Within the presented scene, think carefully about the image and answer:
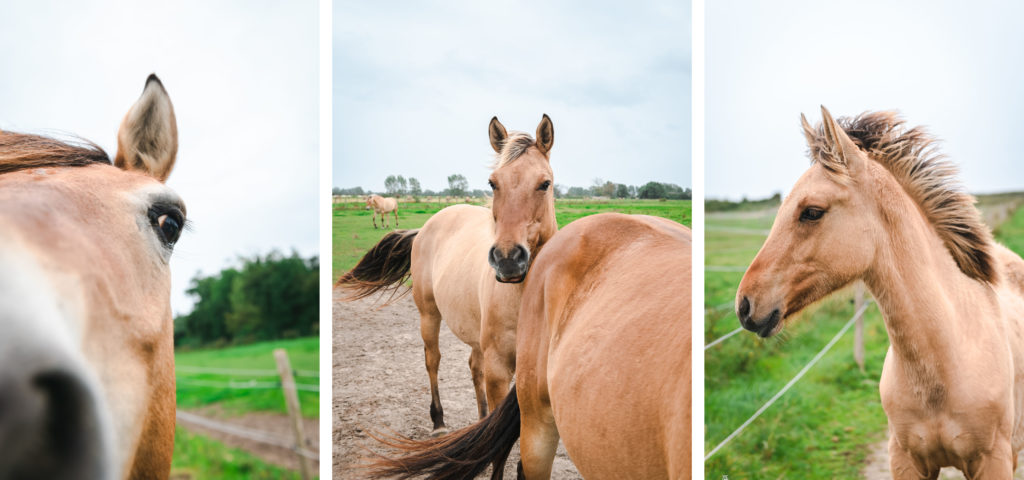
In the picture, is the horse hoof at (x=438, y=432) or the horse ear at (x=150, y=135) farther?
the horse hoof at (x=438, y=432)

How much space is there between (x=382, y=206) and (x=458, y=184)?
0.86 feet

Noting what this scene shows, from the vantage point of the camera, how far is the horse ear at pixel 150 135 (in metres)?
1.14

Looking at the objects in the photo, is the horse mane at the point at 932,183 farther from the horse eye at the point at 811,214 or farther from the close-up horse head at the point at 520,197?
the close-up horse head at the point at 520,197

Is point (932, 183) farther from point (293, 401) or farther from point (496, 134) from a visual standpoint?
point (293, 401)

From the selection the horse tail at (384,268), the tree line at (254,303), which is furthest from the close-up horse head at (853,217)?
the tree line at (254,303)

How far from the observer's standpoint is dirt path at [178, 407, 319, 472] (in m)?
1.72

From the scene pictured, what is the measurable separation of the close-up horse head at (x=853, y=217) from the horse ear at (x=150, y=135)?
1.43 meters

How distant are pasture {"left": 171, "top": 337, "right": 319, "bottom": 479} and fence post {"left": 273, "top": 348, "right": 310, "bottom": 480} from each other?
0.03 m

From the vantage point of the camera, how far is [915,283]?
1.45 m

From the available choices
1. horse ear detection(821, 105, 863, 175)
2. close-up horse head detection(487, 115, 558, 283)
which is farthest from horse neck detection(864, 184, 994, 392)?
close-up horse head detection(487, 115, 558, 283)

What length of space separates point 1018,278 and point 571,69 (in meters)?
1.42

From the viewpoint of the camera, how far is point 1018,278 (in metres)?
1.61

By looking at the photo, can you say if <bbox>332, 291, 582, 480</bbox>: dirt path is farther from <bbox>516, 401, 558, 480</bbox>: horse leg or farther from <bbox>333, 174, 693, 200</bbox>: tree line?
<bbox>333, 174, 693, 200</bbox>: tree line

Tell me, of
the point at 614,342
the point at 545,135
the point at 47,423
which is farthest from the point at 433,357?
the point at 47,423
